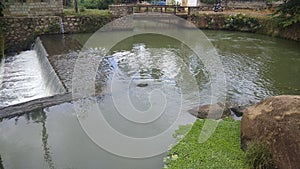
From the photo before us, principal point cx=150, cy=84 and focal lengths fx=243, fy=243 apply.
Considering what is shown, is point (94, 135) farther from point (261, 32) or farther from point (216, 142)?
point (261, 32)

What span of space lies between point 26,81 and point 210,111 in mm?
6497

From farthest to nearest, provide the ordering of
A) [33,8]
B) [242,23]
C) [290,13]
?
[242,23] → [290,13] → [33,8]

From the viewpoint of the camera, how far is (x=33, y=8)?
14.5 metres

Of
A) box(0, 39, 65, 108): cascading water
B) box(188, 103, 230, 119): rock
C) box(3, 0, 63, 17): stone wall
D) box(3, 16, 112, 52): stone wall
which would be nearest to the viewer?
box(188, 103, 230, 119): rock

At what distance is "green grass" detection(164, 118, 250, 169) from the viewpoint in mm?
3838

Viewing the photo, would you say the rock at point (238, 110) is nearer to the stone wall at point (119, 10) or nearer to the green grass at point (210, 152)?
the green grass at point (210, 152)

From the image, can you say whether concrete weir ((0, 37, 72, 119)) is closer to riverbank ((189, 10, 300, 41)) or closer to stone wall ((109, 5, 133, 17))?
stone wall ((109, 5, 133, 17))

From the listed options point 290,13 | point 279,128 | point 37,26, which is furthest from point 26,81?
point 290,13

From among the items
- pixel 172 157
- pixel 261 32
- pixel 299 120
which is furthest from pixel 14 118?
pixel 261 32

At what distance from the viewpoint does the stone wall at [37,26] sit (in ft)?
43.8

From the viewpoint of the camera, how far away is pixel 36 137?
497 cm

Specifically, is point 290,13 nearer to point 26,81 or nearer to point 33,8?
point 26,81

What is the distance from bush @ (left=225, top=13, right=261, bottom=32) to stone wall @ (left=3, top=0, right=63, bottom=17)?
12.1 metres

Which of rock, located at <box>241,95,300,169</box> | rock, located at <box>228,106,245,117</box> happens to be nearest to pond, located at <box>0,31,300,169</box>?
rock, located at <box>228,106,245,117</box>
